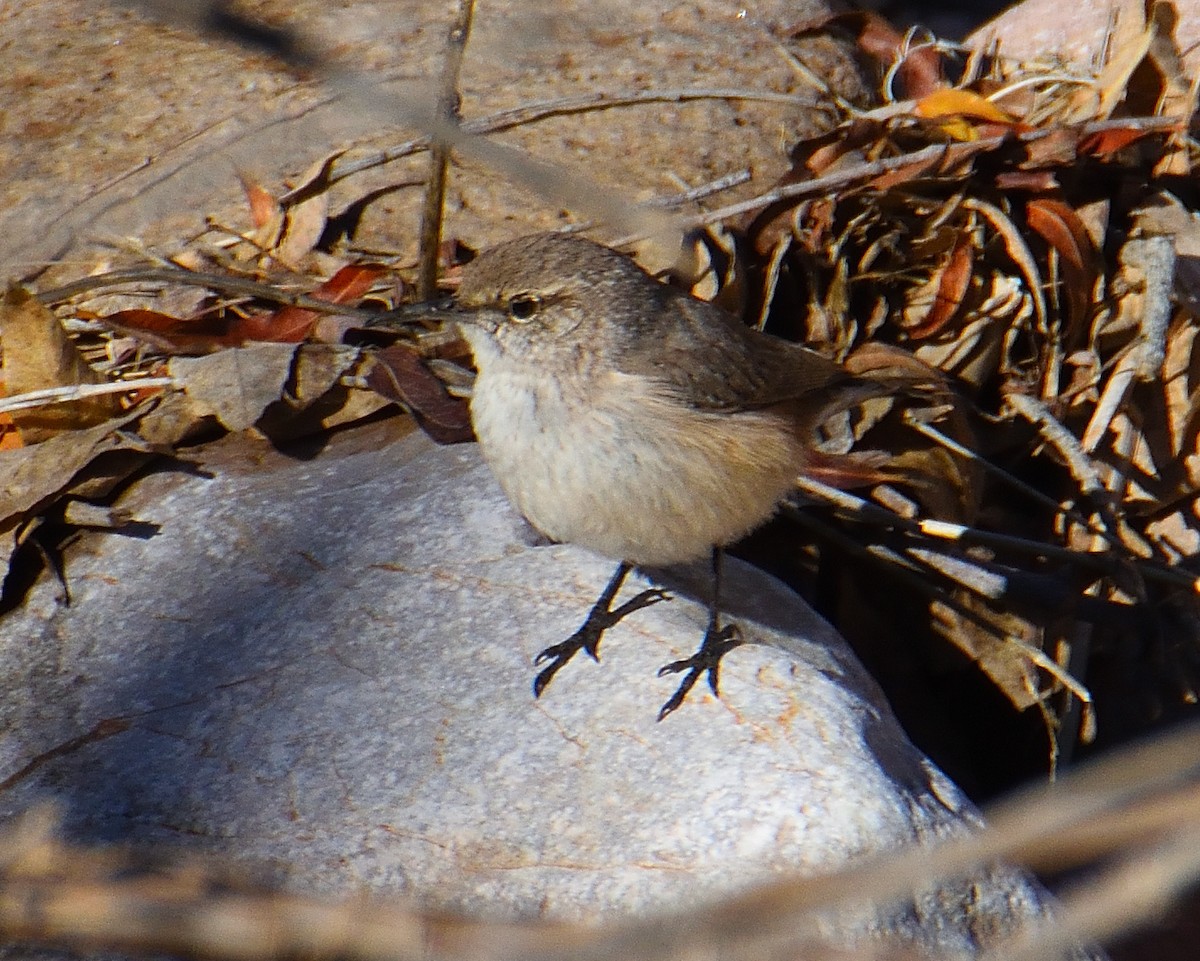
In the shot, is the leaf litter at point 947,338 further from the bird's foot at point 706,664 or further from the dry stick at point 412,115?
the dry stick at point 412,115

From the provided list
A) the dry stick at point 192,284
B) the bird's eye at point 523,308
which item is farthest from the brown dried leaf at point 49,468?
the bird's eye at point 523,308

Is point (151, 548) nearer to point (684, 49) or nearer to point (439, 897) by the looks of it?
point (439, 897)

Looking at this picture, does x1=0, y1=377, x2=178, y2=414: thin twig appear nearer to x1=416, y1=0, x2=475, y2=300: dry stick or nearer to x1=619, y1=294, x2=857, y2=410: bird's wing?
x1=416, y1=0, x2=475, y2=300: dry stick

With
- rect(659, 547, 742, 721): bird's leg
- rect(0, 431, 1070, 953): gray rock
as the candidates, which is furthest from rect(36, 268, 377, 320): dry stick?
rect(659, 547, 742, 721): bird's leg

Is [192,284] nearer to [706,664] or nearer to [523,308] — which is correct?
[523,308]

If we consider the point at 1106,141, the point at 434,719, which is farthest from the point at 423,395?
the point at 1106,141

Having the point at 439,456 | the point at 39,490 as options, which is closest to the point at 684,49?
the point at 439,456
